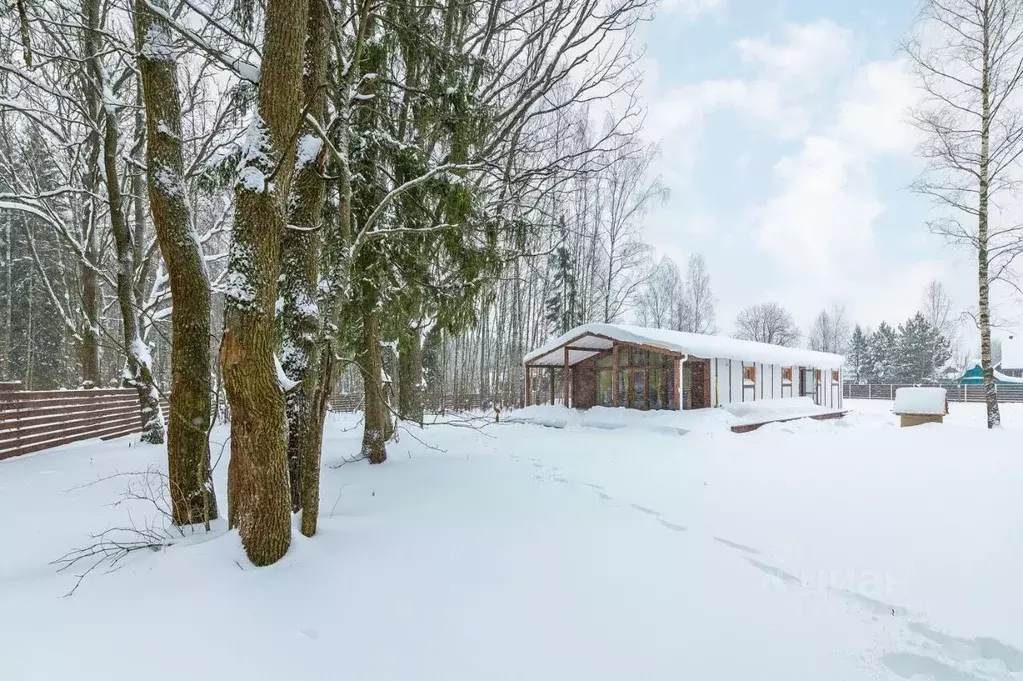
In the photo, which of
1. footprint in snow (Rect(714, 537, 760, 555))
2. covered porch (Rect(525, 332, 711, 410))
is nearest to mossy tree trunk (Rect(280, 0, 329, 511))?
footprint in snow (Rect(714, 537, 760, 555))

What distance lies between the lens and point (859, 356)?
4281 cm

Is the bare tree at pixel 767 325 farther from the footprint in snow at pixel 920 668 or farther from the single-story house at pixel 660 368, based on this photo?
the footprint in snow at pixel 920 668

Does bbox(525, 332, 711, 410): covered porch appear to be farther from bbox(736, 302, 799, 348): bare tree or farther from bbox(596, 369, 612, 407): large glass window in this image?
bbox(736, 302, 799, 348): bare tree

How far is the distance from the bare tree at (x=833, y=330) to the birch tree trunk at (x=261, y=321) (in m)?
58.7

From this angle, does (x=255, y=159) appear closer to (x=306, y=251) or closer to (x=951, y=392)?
(x=306, y=251)

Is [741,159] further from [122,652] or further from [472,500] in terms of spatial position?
[122,652]

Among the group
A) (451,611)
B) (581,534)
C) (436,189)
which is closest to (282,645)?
(451,611)

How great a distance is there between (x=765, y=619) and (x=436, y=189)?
16.3ft

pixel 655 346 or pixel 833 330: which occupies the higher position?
pixel 833 330

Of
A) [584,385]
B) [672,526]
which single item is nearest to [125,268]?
[672,526]

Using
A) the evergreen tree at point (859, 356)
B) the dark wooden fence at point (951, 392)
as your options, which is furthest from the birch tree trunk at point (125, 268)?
the evergreen tree at point (859, 356)

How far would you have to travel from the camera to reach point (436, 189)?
539 centimetres

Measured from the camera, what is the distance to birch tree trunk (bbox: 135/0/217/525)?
3.62 meters

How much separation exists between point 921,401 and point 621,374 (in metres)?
8.90
